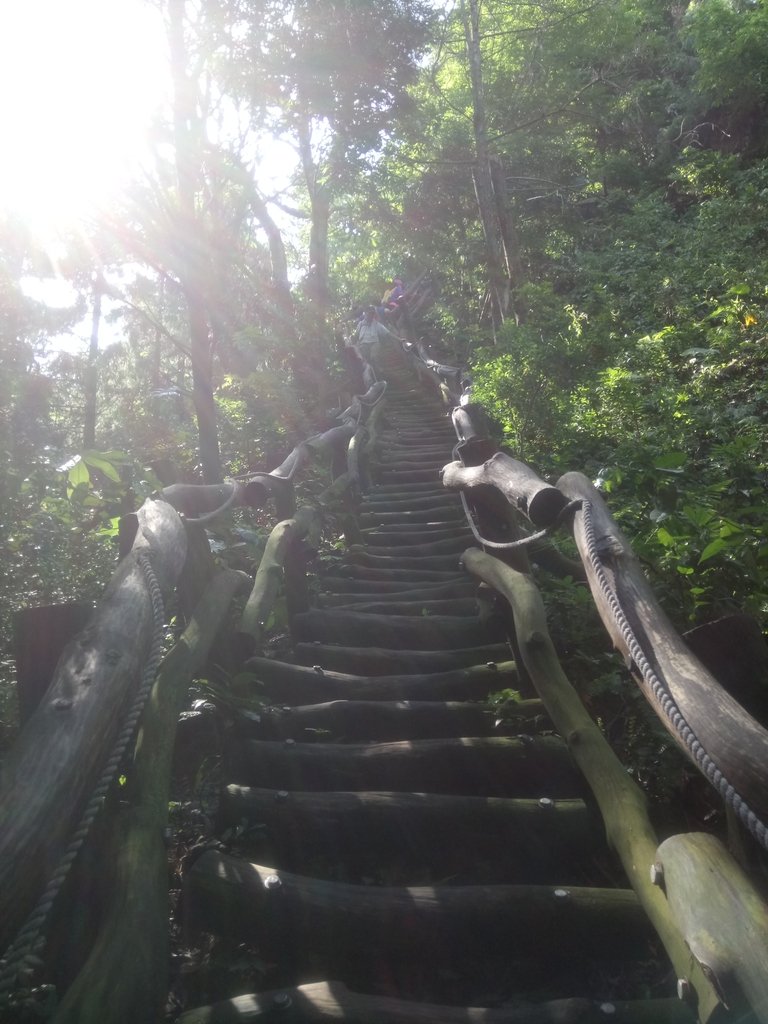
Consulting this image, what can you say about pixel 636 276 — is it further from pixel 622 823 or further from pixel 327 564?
pixel 622 823

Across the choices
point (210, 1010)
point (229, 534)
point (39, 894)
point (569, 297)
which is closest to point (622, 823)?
point (210, 1010)

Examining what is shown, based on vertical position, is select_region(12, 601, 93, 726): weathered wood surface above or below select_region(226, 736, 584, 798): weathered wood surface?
above

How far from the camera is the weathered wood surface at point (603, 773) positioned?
6.38 ft

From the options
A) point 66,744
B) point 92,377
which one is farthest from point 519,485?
point 92,377

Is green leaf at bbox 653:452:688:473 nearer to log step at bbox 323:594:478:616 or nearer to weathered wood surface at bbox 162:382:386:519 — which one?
log step at bbox 323:594:478:616

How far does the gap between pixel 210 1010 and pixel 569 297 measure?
14.1 meters

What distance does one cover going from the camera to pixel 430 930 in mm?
2354

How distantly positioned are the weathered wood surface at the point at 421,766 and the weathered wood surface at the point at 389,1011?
1147 mm

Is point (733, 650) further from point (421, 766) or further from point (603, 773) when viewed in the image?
point (421, 766)

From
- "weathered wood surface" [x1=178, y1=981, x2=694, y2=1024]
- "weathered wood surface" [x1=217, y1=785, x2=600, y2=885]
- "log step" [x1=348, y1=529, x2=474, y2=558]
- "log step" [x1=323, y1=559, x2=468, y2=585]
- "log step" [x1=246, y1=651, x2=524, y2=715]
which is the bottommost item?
"weathered wood surface" [x1=178, y1=981, x2=694, y2=1024]

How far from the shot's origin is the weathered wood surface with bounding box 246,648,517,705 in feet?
12.8

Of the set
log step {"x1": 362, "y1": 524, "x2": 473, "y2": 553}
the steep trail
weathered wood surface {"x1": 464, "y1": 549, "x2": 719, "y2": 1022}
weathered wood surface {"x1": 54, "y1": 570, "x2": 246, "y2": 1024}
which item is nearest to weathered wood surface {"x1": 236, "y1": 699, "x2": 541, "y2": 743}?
the steep trail

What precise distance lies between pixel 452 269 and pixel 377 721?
18709 millimetres

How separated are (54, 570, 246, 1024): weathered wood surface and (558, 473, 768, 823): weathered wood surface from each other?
1.35m
